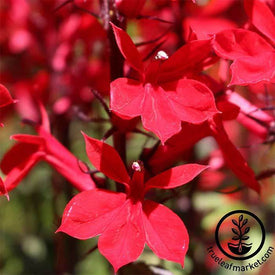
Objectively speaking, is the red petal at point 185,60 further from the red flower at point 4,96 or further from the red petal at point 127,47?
the red flower at point 4,96

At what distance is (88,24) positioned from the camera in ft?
4.64

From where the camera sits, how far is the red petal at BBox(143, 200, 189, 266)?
2.49ft

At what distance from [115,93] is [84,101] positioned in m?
0.65

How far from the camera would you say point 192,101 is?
83 cm

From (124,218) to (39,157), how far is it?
246mm

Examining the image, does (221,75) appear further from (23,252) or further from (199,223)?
(23,252)

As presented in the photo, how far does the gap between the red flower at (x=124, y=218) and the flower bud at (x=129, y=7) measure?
0.22 m

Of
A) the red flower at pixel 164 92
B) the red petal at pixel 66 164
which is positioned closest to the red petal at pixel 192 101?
the red flower at pixel 164 92

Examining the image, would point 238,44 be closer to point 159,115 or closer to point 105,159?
point 159,115

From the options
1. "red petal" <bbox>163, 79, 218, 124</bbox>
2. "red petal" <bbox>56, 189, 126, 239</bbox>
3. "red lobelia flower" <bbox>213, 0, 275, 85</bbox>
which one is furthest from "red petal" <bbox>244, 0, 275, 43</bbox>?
"red petal" <bbox>56, 189, 126, 239</bbox>

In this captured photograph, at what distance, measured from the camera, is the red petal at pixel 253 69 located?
Result: 797 mm

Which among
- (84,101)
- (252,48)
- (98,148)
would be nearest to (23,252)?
(84,101)

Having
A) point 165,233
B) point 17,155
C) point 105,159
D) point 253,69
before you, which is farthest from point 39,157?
point 253,69

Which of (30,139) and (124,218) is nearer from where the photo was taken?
(124,218)
